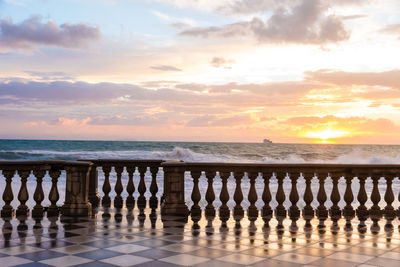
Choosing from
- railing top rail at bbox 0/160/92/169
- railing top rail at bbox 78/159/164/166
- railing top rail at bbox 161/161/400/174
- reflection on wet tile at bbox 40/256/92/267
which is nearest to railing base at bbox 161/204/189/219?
railing top rail at bbox 161/161/400/174

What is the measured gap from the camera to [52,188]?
28.4 feet

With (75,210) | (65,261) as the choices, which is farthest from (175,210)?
(65,261)

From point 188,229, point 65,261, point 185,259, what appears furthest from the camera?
point 188,229

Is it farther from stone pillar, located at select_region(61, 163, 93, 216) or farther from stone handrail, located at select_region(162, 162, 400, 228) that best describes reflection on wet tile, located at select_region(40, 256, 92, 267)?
stone handrail, located at select_region(162, 162, 400, 228)

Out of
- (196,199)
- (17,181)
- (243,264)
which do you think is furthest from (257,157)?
(243,264)

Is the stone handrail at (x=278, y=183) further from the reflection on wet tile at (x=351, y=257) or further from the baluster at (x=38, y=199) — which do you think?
the reflection on wet tile at (x=351, y=257)

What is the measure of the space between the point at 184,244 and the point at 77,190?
10.9 feet

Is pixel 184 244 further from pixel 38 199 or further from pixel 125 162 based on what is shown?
pixel 125 162

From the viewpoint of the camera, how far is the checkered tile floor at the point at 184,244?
526 centimetres

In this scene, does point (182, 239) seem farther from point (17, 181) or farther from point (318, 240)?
point (17, 181)

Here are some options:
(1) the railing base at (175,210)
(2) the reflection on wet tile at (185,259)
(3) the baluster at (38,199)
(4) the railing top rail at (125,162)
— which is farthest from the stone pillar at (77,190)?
(2) the reflection on wet tile at (185,259)

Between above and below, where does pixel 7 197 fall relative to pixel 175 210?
above

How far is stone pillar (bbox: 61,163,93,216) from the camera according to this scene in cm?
861

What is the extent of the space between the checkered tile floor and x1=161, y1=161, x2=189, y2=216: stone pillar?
557 millimetres
